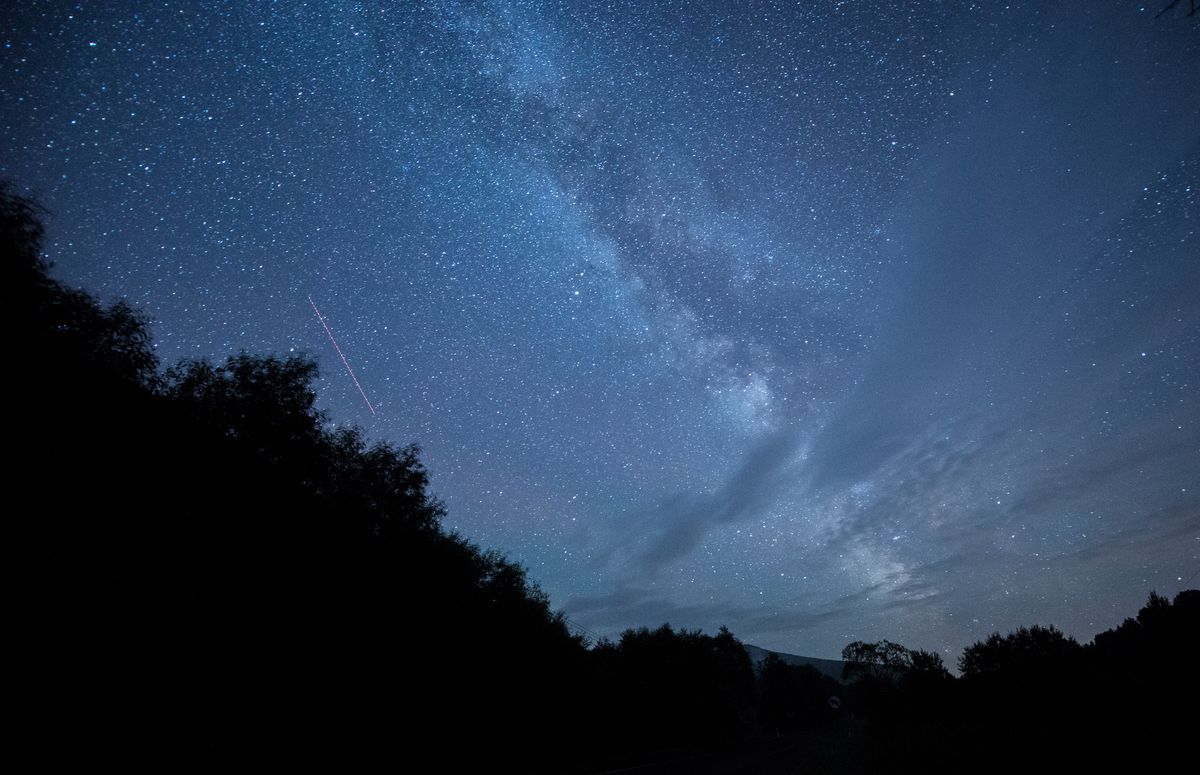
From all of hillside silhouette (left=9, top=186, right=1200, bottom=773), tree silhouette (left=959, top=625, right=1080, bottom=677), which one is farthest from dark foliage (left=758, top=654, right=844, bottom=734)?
tree silhouette (left=959, top=625, right=1080, bottom=677)

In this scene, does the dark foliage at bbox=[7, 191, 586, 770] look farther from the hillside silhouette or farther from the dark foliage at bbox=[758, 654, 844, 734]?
the dark foliage at bbox=[758, 654, 844, 734]

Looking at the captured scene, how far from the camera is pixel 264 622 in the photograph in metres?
16.1

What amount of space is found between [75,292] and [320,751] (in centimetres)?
1659

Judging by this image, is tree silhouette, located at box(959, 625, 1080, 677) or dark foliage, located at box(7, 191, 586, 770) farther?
tree silhouette, located at box(959, 625, 1080, 677)

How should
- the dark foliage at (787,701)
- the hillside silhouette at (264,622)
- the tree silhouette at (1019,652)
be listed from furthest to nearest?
the dark foliage at (787,701) < the tree silhouette at (1019,652) < the hillside silhouette at (264,622)

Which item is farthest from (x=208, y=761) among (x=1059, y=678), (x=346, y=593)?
(x=1059, y=678)

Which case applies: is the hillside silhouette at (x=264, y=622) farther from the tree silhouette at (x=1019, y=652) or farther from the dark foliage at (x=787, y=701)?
the dark foliage at (x=787, y=701)

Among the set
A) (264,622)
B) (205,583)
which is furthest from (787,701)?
(205,583)

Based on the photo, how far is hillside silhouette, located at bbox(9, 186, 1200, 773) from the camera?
11.0m

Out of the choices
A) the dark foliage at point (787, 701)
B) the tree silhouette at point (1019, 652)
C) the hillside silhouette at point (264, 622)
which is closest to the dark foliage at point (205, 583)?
the hillside silhouette at point (264, 622)

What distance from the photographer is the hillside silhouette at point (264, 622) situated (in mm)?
10977

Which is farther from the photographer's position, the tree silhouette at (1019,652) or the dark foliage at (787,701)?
the dark foliage at (787,701)

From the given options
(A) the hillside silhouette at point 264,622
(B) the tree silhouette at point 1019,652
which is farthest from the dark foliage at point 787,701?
(B) the tree silhouette at point 1019,652

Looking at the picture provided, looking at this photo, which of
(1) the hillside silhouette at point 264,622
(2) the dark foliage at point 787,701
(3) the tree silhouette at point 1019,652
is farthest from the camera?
(2) the dark foliage at point 787,701
